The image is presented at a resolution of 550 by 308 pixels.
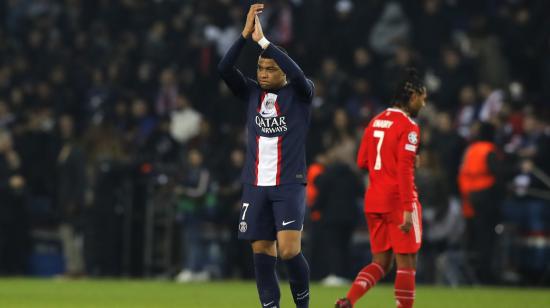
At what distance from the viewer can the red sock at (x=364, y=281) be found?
447 inches

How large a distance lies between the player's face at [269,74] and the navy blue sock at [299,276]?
136 cm

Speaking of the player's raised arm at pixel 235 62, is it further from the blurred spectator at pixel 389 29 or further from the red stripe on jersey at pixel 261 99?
the blurred spectator at pixel 389 29

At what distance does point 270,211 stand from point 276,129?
65cm

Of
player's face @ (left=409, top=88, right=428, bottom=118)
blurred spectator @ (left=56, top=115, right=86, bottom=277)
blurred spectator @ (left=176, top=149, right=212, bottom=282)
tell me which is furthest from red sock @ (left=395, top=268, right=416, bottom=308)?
blurred spectator @ (left=56, top=115, right=86, bottom=277)

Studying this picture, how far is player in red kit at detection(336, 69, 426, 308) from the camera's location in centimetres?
1130

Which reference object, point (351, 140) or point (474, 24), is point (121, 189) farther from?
point (474, 24)

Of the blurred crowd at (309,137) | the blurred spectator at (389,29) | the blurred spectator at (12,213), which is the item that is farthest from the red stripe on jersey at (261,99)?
the blurred spectator at (389,29)

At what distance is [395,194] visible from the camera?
11.5m

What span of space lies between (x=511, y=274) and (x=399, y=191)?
10647mm

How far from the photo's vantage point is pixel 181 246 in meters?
23.6

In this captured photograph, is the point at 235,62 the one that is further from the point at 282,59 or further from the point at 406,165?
the point at 406,165

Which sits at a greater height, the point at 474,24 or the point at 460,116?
the point at 474,24

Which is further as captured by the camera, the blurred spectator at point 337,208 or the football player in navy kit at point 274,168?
the blurred spectator at point 337,208

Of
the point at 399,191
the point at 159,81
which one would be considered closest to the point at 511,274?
the point at 159,81
